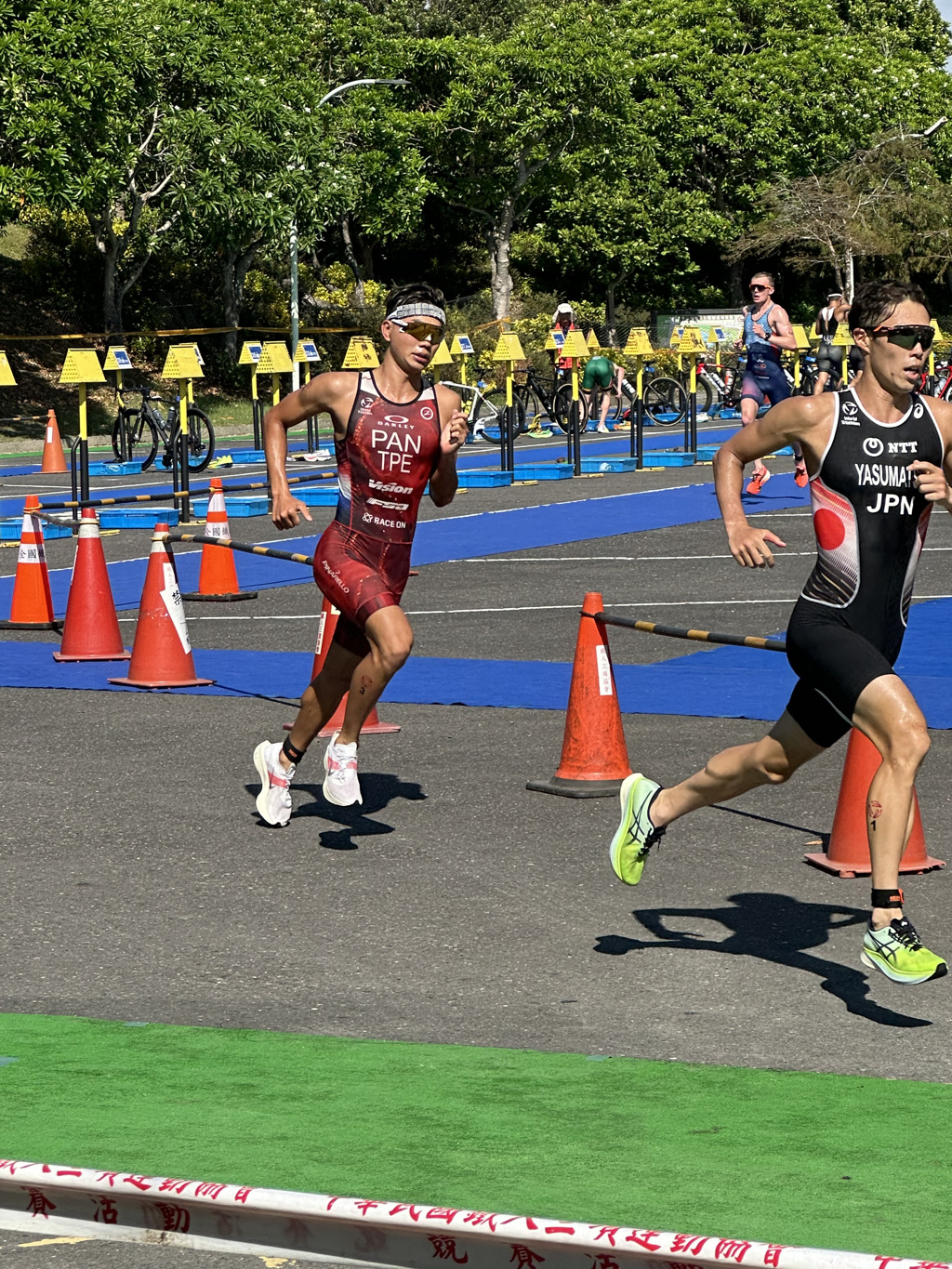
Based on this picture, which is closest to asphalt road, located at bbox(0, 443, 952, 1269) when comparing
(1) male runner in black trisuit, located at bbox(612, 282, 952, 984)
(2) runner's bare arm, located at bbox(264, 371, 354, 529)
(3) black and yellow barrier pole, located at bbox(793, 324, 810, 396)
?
(1) male runner in black trisuit, located at bbox(612, 282, 952, 984)

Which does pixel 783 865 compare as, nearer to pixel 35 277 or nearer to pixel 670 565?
pixel 670 565

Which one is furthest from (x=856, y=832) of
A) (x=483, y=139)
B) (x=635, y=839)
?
(x=483, y=139)

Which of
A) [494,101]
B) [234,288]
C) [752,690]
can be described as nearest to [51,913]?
[752,690]

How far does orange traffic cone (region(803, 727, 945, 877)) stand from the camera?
732 cm

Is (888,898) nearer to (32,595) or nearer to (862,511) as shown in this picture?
(862,511)

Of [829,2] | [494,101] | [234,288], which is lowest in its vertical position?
[234,288]

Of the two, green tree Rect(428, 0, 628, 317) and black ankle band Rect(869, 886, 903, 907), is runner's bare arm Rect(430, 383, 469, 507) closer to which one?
black ankle band Rect(869, 886, 903, 907)

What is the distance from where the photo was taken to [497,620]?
14172 mm

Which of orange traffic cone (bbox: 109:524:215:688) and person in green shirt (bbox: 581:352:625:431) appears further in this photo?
person in green shirt (bbox: 581:352:625:431)

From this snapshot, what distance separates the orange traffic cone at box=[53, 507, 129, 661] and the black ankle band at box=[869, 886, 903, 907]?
25.6ft

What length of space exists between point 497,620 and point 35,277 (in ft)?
118

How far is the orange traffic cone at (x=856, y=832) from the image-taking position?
7.32m

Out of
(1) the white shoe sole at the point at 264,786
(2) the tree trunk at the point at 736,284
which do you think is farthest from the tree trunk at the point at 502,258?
(1) the white shoe sole at the point at 264,786

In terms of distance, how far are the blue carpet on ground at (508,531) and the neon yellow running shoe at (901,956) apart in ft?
33.7
